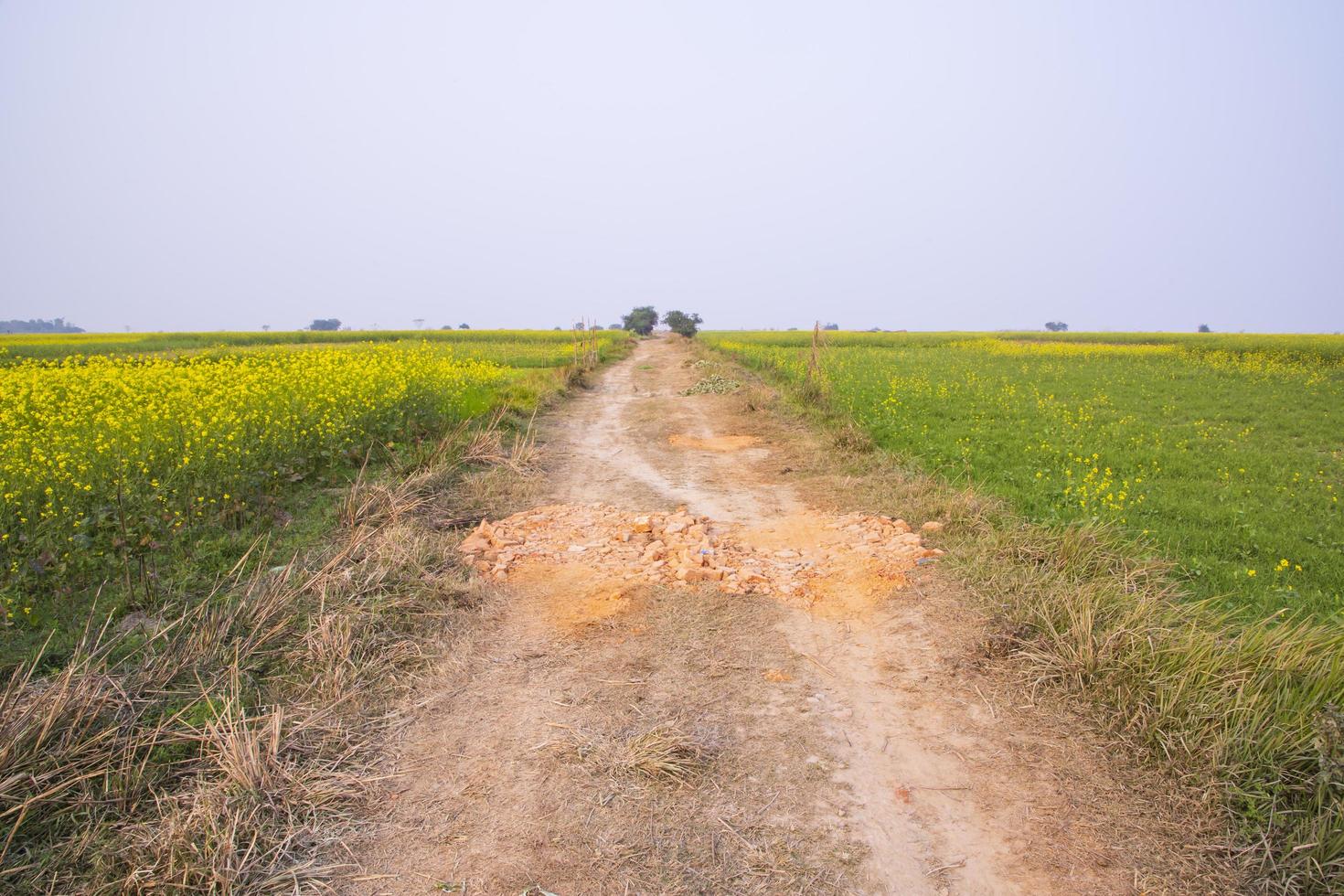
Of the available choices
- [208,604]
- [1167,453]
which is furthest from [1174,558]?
[208,604]

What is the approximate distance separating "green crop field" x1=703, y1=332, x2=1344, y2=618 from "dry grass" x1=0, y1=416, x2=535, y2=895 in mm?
5534

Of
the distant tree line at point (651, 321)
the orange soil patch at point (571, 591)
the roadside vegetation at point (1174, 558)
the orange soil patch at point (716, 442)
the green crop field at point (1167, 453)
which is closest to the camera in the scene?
the roadside vegetation at point (1174, 558)

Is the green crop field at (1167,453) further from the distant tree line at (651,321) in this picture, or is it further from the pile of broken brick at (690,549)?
the distant tree line at (651,321)

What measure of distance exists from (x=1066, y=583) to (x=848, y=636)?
1.64 meters

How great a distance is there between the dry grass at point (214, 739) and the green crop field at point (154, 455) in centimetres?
87

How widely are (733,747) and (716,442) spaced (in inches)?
317

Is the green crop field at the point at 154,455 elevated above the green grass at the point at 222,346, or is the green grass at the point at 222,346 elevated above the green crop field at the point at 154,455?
the green grass at the point at 222,346

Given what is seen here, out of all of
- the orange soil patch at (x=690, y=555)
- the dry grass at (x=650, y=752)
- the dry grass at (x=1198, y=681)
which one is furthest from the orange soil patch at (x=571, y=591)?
the dry grass at (x=1198, y=681)

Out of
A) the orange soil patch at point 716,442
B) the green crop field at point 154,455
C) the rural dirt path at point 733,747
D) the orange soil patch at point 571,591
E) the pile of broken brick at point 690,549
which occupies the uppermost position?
the green crop field at point 154,455

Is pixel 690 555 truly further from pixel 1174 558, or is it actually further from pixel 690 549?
pixel 1174 558

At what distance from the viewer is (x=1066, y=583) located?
16.2ft

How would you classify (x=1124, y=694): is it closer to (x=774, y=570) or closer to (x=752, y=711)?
(x=752, y=711)

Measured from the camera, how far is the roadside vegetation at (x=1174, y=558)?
3076mm

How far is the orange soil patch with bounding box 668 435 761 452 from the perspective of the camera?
36.0ft
